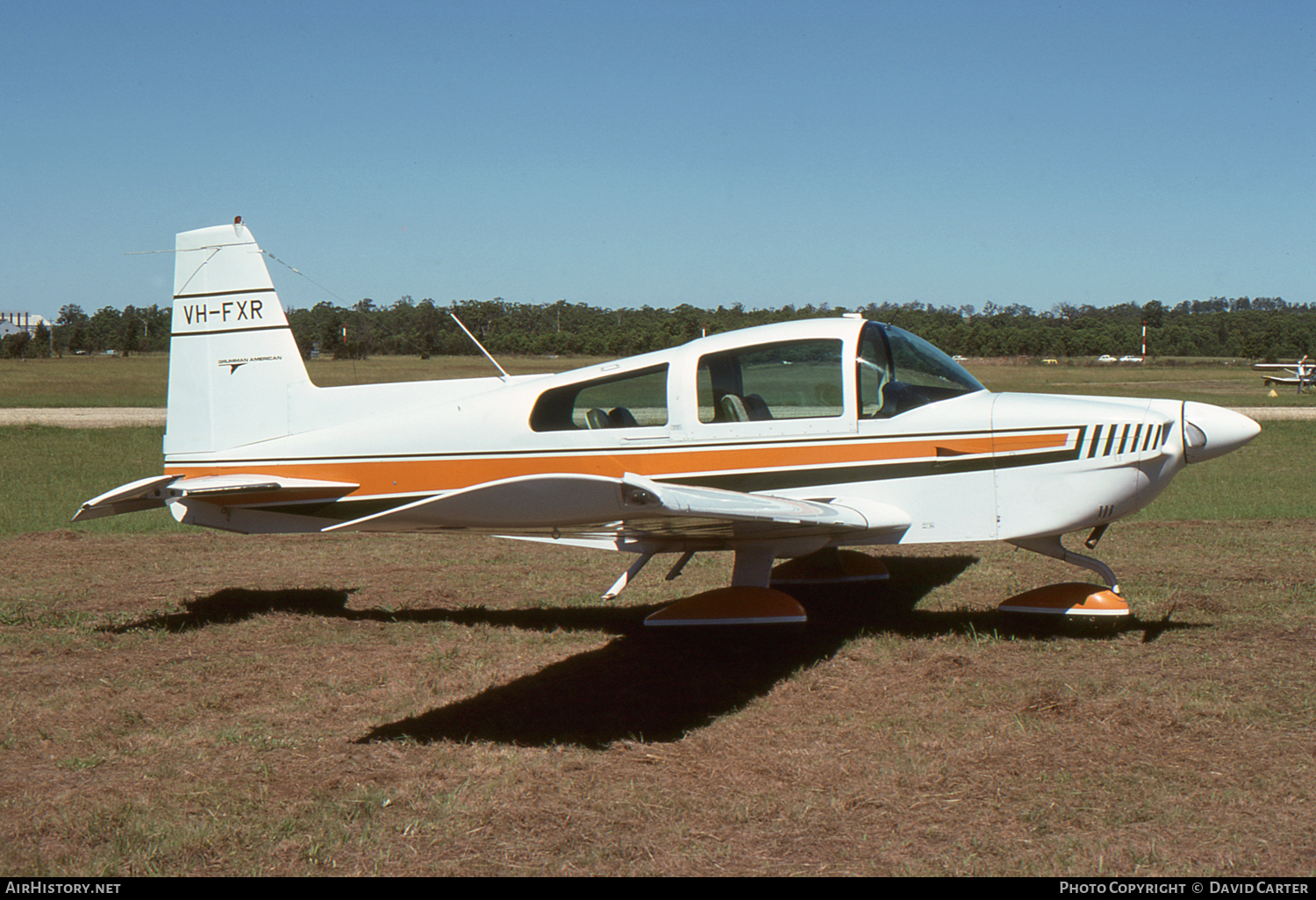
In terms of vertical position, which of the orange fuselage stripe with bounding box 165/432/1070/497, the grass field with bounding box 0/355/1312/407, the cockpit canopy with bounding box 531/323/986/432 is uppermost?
the grass field with bounding box 0/355/1312/407

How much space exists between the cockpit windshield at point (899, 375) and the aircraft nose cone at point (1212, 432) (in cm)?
132

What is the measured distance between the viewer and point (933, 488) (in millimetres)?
6438

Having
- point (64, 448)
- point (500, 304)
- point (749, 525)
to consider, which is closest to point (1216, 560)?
point (749, 525)

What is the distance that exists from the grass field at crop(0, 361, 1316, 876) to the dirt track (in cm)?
2175

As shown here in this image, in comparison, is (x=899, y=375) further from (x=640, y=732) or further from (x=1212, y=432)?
(x=640, y=732)

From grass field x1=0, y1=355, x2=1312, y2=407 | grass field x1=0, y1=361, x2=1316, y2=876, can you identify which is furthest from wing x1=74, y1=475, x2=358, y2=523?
grass field x1=0, y1=355, x2=1312, y2=407

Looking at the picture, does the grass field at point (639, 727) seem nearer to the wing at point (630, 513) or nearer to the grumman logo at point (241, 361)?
the wing at point (630, 513)

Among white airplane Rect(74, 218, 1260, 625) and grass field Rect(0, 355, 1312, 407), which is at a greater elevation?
grass field Rect(0, 355, 1312, 407)

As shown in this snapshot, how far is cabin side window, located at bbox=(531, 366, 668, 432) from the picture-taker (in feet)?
22.4

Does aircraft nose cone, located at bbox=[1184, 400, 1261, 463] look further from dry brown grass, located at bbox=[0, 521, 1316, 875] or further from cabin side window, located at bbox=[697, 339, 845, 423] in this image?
cabin side window, located at bbox=[697, 339, 845, 423]

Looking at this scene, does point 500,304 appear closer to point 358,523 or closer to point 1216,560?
point 1216,560

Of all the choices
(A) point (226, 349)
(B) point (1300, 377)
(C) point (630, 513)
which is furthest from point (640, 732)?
(B) point (1300, 377)

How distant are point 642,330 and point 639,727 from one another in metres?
29.2

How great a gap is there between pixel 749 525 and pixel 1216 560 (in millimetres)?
5955
